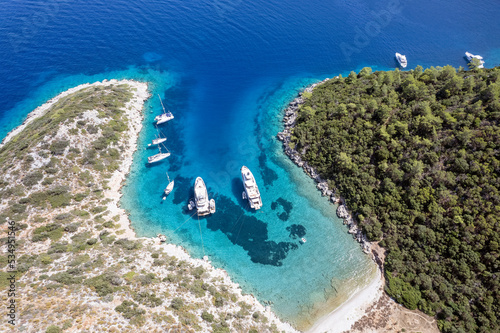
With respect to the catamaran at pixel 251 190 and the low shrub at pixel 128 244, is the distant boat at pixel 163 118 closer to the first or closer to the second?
the catamaran at pixel 251 190

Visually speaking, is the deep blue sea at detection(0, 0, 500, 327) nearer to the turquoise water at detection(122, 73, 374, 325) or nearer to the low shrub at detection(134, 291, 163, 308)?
the turquoise water at detection(122, 73, 374, 325)

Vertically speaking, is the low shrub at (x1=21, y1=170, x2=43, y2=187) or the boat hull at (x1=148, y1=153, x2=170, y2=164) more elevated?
the boat hull at (x1=148, y1=153, x2=170, y2=164)

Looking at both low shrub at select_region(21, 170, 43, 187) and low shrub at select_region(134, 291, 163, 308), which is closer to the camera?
low shrub at select_region(134, 291, 163, 308)

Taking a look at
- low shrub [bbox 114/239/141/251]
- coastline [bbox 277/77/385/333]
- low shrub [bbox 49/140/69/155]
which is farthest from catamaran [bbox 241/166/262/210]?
low shrub [bbox 49/140/69/155]

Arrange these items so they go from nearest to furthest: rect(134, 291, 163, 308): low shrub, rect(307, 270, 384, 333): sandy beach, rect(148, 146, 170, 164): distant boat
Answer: rect(134, 291, 163, 308): low shrub < rect(307, 270, 384, 333): sandy beach < rect(148, 146, 170, 164): distant boat

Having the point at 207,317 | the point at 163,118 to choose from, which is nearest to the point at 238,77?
the point at 163,118

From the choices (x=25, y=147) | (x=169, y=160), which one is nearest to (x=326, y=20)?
(x=169, y=160)

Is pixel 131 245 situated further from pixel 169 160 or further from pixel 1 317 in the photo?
pixel 169 160
